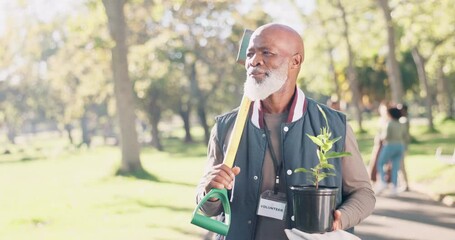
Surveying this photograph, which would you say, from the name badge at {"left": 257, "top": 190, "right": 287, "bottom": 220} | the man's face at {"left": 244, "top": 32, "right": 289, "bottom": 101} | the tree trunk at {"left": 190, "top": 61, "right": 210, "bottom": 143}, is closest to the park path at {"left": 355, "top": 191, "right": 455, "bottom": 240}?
the name badge at {"left": 257, "top": 190, "right": 287, "bottom": 220}

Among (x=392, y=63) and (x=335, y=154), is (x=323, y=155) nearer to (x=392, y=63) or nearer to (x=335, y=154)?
(x=335, y=154)

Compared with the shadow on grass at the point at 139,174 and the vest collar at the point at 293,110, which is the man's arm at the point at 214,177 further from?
the shadow on grass at the point at 139,174

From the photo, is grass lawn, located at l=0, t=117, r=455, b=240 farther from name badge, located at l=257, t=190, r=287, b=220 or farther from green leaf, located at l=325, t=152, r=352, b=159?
green leaf, located at l=325, t=152, r=352, b=159

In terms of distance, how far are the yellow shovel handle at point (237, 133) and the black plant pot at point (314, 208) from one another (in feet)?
0.97

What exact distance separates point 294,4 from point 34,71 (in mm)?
33071

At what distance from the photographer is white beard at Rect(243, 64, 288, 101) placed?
2846mm

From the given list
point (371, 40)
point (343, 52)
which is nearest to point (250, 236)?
point (371, 40)

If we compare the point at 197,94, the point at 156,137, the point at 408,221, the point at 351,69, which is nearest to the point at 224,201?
the point at 408,221

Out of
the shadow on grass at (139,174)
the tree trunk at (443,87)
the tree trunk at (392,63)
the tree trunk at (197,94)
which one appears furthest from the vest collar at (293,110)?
the tree trunk at (197,94)

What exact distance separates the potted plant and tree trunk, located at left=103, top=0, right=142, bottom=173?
1763 cm

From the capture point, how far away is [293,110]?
9.71 feet

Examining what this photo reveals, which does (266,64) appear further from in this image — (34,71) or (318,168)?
(34,71)

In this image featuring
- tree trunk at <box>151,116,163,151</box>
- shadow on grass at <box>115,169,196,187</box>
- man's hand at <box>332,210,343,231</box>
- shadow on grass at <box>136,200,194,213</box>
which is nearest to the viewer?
man's hand at <box>332,210,343,231</box>

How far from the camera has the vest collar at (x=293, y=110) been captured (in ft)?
9.70
